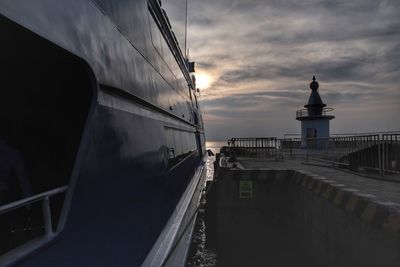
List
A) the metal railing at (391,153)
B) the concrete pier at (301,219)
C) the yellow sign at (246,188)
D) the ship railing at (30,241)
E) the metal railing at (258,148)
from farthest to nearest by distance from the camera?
1. the metal railing at (258,148)
2. the yellow sign at (246,188)
3. the metal railing at (391,153)
4. the concrete pier at (301,219)
5. the ship railing at (30,241)

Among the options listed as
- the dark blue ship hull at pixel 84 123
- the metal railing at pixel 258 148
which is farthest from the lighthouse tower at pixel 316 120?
the dark blue ship hull at pixel 84 123

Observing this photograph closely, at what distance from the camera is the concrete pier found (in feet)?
20.2

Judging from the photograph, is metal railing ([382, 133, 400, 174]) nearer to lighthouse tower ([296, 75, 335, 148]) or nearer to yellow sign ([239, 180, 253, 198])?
yellow sign ([239, 180, 253, 198])

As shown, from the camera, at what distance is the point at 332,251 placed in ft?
26.0

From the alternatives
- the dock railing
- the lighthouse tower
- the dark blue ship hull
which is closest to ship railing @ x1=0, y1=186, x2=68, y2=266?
the dark blue ship hull

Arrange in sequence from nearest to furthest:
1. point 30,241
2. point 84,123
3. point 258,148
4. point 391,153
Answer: point 30,241 < point 84,123 < point 391,153 < point 258,148

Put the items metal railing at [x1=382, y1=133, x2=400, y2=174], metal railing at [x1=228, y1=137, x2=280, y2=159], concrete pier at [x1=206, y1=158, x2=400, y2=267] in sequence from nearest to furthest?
concrete pier at [x1=206, y1=158, x2=400, y2=267], metal railing at [x1=382, y1=133, x2=400, y2=174], metal railing at [x1=228, y1=137, x2=280, y2=159]

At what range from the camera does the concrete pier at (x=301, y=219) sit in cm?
617

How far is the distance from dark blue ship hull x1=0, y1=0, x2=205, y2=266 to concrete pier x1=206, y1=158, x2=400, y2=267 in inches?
122

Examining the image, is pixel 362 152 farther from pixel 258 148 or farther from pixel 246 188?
pixel 258 148

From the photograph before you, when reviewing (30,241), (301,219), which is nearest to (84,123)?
(30,241)

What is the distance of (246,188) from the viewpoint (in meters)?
13.0

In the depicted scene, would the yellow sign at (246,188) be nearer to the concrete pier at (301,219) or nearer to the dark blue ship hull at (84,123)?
the concrete pier at (301,219)

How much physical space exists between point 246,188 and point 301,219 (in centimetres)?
229
